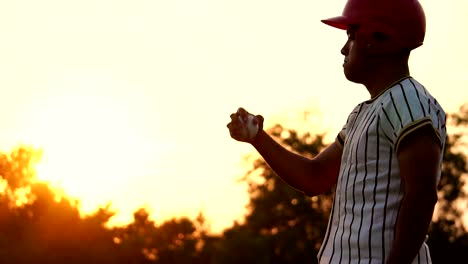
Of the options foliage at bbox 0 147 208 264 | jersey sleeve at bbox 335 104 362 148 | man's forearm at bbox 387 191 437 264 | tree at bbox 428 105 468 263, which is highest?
foliage at bbox 0 147 208 264

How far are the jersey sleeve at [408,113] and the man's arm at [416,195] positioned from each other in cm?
4

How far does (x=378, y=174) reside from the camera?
452 centimetres

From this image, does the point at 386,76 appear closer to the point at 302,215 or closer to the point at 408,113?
the point at 408,113

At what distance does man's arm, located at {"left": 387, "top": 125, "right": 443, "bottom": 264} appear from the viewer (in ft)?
14.3

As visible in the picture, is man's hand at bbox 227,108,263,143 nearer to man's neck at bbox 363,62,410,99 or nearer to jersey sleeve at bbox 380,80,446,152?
man's neck at bbox 363,62,410,99

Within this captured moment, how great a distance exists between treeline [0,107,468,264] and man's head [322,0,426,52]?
6227 cm

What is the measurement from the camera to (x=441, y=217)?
69750 millimetres

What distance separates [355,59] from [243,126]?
754 mm

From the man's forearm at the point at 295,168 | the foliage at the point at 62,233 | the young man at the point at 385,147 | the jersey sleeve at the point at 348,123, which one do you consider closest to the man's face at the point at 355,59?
the young man at the point at 385,147

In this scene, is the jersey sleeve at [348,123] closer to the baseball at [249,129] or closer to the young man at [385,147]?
the young man at [385,147]

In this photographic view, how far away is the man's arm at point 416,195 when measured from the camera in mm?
4352

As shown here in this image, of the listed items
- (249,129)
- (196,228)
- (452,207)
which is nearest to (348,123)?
(249,129)

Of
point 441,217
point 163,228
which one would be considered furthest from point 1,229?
point 441,217

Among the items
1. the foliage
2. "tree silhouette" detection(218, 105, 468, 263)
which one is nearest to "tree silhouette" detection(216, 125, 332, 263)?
"tree silhouette" detection(218, 105, 468, 263)
